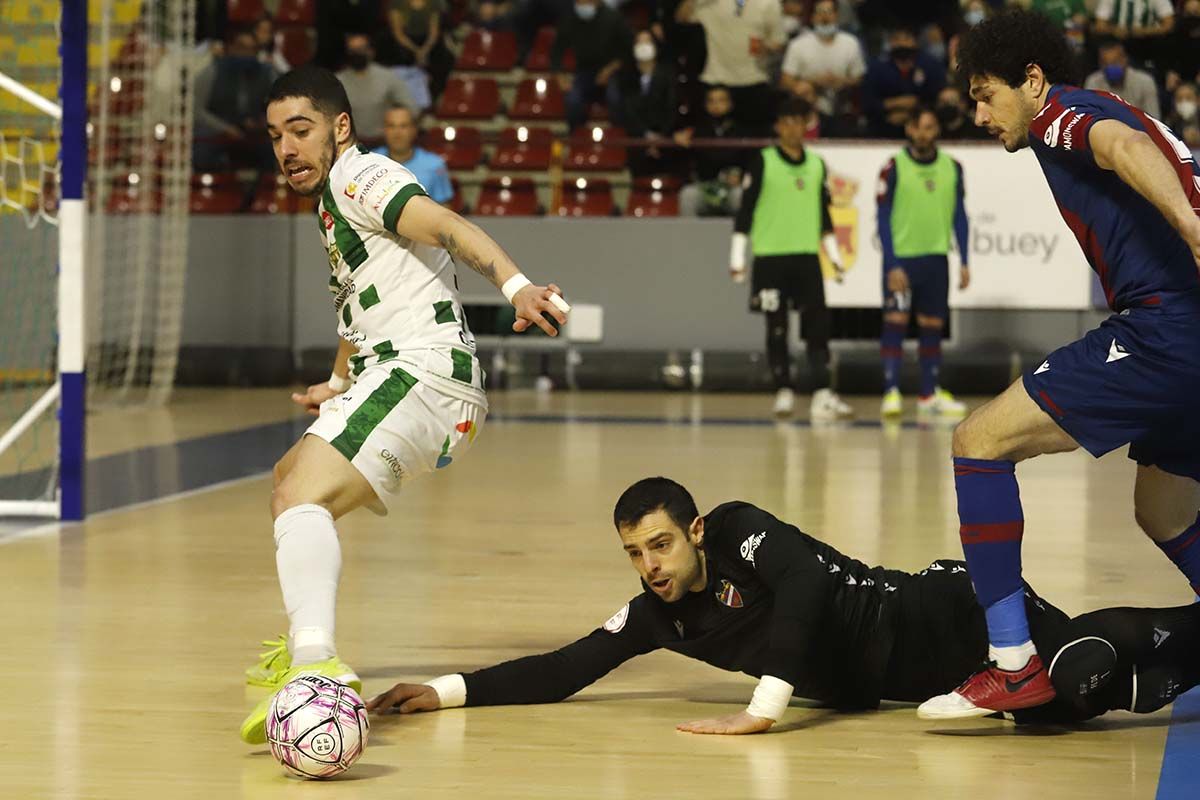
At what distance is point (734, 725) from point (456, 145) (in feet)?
39.9

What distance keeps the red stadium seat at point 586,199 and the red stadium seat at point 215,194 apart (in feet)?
9.19

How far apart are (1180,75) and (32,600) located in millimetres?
12017

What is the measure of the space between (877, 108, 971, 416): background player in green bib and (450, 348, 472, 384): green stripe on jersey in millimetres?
9109

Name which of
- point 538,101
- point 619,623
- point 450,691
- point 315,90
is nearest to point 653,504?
point 619,623

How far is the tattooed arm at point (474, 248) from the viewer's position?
13.6ft

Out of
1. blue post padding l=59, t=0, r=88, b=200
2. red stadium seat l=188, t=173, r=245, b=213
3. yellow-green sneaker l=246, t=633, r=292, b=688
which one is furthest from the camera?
red stadium seat l=188, t=173, r=245, b=213

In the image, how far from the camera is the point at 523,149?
1602 cm

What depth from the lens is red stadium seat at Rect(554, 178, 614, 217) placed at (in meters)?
15.6

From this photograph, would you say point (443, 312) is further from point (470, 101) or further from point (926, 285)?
point (470, 101)

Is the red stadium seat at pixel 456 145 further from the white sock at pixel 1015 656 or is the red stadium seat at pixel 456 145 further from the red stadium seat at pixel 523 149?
the white sock at pixel 1015 656

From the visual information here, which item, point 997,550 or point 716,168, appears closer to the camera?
point 997,550

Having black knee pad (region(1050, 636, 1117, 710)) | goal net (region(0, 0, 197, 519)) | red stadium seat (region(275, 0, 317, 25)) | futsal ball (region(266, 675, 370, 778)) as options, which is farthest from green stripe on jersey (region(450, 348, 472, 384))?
red stadium seat (region(275, 0, 317, 25))

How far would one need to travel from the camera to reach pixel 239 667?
5.41 m

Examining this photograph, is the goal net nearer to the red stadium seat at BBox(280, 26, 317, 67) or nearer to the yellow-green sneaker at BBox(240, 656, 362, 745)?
the red stadium seat at BBox(280, 26, 317, 67)
